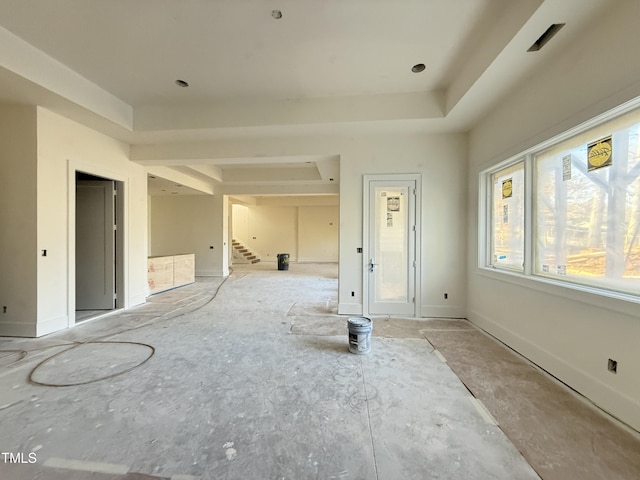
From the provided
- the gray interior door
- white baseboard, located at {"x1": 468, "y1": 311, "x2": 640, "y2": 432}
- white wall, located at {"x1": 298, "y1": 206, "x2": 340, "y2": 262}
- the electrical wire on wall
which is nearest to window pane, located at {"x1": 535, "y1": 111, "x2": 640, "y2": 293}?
white baseboard, located at {"x1": 468, "y1": 311, "x2": 640, "y2": 432}

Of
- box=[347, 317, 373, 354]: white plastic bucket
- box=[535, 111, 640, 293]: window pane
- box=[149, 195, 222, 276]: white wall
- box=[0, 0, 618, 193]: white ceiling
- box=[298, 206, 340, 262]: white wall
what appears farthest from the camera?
box=[298, 206, 340, 262]: white wall

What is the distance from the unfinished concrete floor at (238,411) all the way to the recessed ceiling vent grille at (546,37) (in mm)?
3113

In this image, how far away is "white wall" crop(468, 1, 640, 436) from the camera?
189 cm

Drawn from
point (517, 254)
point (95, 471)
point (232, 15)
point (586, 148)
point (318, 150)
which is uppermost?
point (232, 15)

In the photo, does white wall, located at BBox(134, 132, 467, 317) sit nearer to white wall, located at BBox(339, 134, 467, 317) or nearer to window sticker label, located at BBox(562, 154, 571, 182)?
white wall, located at BBox(339, 134, 467, 317)

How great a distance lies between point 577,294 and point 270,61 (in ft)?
12.6

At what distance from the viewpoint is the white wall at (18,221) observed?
3.44 meters

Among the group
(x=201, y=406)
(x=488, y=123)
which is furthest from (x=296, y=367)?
(x=488, y=123)

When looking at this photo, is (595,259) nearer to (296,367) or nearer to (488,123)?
(488,123)

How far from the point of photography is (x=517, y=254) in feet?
10.9

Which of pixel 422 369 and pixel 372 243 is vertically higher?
pixel 372 243

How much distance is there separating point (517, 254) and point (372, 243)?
6.35 feet

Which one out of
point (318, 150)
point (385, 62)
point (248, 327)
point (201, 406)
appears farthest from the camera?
point (318, 150)

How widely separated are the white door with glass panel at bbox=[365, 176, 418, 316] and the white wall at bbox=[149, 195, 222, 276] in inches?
252
